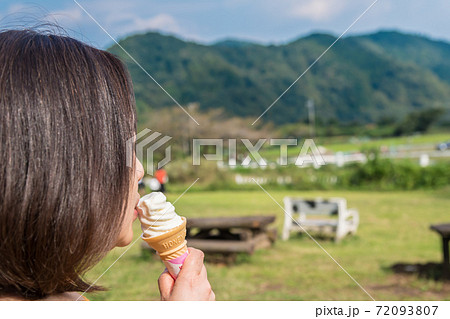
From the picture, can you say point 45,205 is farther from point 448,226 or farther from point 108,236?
point 448,226

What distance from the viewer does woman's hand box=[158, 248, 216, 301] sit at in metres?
0.50

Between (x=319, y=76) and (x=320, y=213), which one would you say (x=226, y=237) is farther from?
(x=319, y=76)

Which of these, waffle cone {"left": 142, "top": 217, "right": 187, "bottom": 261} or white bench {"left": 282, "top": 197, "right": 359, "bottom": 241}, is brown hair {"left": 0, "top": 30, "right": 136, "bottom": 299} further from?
white bench {"left": 282, "top": 197, "right": 359, "bottom": 241}

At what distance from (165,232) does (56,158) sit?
19cm

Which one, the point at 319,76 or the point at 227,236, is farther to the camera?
the point at 319,76

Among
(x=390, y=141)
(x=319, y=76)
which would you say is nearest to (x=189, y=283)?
(x=390, y=141)

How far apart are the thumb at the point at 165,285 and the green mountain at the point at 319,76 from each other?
18.4m

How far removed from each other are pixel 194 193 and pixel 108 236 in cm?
882

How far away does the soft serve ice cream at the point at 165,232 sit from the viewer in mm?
541

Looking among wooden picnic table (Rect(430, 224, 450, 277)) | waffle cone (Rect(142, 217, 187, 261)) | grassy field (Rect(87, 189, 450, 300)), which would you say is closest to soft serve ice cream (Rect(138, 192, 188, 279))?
waffle cone (Rect(142, 217, 187, 261))

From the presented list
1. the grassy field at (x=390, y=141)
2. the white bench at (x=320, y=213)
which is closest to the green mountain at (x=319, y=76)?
the grassy field at (x=390, y=141)

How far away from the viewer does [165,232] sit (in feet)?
1.83

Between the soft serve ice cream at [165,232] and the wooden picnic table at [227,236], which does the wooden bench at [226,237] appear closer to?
the wooden picnic table at [227,236]

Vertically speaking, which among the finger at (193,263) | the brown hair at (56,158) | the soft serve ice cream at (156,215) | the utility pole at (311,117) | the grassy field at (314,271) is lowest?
the utility pole at (311,117)
